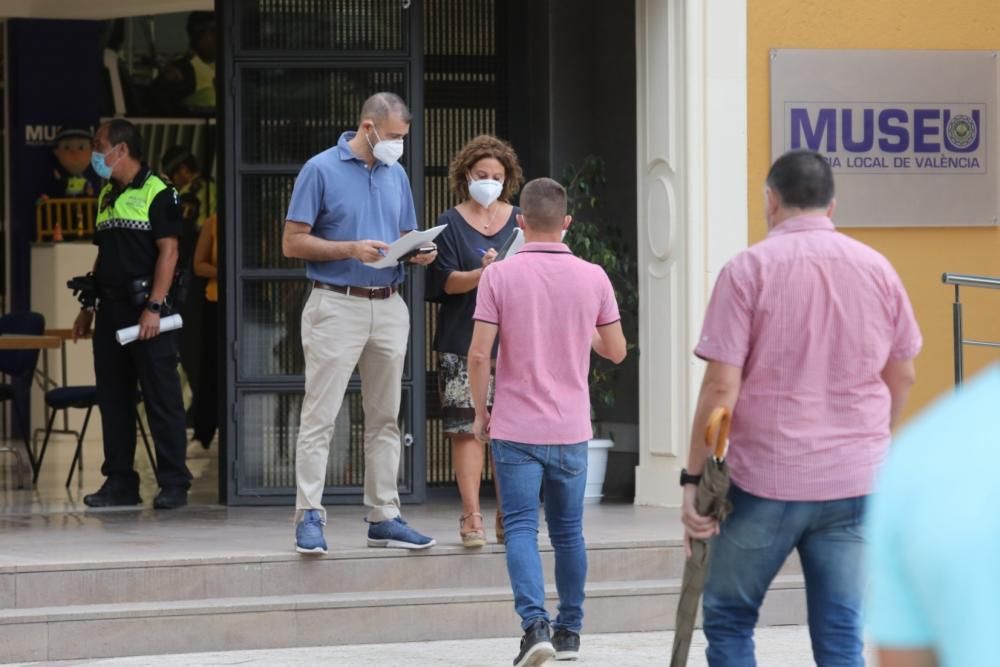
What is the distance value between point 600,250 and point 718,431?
4.70m

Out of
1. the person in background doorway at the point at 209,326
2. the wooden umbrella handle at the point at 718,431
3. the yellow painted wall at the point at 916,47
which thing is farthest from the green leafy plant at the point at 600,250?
the wooden umbrella handle at the point at 718,431

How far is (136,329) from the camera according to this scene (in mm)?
8266

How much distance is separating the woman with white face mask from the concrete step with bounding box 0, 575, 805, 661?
33 centimetres

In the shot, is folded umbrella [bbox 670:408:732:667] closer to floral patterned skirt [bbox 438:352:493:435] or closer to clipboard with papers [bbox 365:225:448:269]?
clipboard with papers [bbox 365:225:448:269]

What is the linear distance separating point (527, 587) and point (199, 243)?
664cm

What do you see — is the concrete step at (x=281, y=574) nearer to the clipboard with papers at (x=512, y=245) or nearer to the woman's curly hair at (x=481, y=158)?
the clipboard with papers at (x=512, y=245)

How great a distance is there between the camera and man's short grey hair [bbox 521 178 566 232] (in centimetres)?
582

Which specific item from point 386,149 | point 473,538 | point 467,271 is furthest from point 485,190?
point 473,538

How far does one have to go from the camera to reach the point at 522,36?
9258 millimetres

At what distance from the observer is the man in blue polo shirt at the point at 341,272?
6.70 m

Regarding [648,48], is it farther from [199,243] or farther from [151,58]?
[151,58]

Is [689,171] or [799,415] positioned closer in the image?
[799,415]

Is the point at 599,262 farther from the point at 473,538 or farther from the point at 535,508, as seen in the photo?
the point at 535,508

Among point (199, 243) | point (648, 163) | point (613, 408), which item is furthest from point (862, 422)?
point (199, 243)
